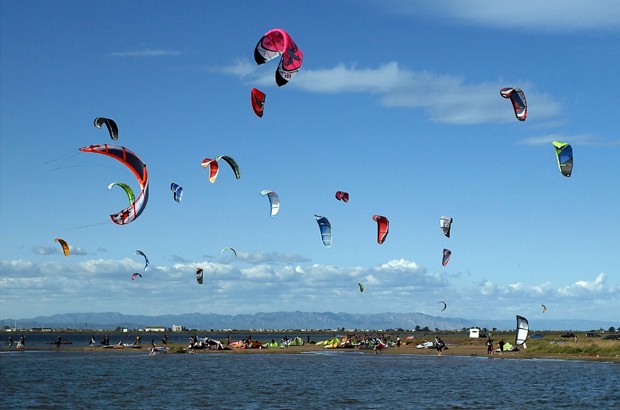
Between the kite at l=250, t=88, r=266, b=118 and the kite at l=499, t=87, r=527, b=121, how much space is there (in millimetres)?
9887

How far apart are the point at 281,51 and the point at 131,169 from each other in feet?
21.2

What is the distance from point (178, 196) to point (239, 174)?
3207 millimetres

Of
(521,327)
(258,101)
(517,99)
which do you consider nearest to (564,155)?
(517,99)

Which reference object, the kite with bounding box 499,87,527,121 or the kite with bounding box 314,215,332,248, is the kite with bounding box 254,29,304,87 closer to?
the kite with bounding box 499,87,527,121

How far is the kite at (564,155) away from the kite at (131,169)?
17.2m

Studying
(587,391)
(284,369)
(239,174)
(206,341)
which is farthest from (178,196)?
(206,341)

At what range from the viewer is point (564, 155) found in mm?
34438

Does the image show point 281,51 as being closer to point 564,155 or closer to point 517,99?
point 517,99

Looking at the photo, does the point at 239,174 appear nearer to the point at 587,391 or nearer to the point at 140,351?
the point at 587,391

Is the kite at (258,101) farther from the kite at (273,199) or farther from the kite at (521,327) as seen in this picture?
the kite at (521,327)

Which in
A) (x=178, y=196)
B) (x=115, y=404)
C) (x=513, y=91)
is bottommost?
(x=115, y=404)

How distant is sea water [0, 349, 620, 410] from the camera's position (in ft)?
92.6

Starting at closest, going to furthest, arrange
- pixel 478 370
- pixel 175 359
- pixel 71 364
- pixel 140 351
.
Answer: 1. pixel 478 370
2. pixel 71 364
3. pixel 175 359
4. pixel 140 351

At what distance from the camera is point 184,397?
1170 inches
